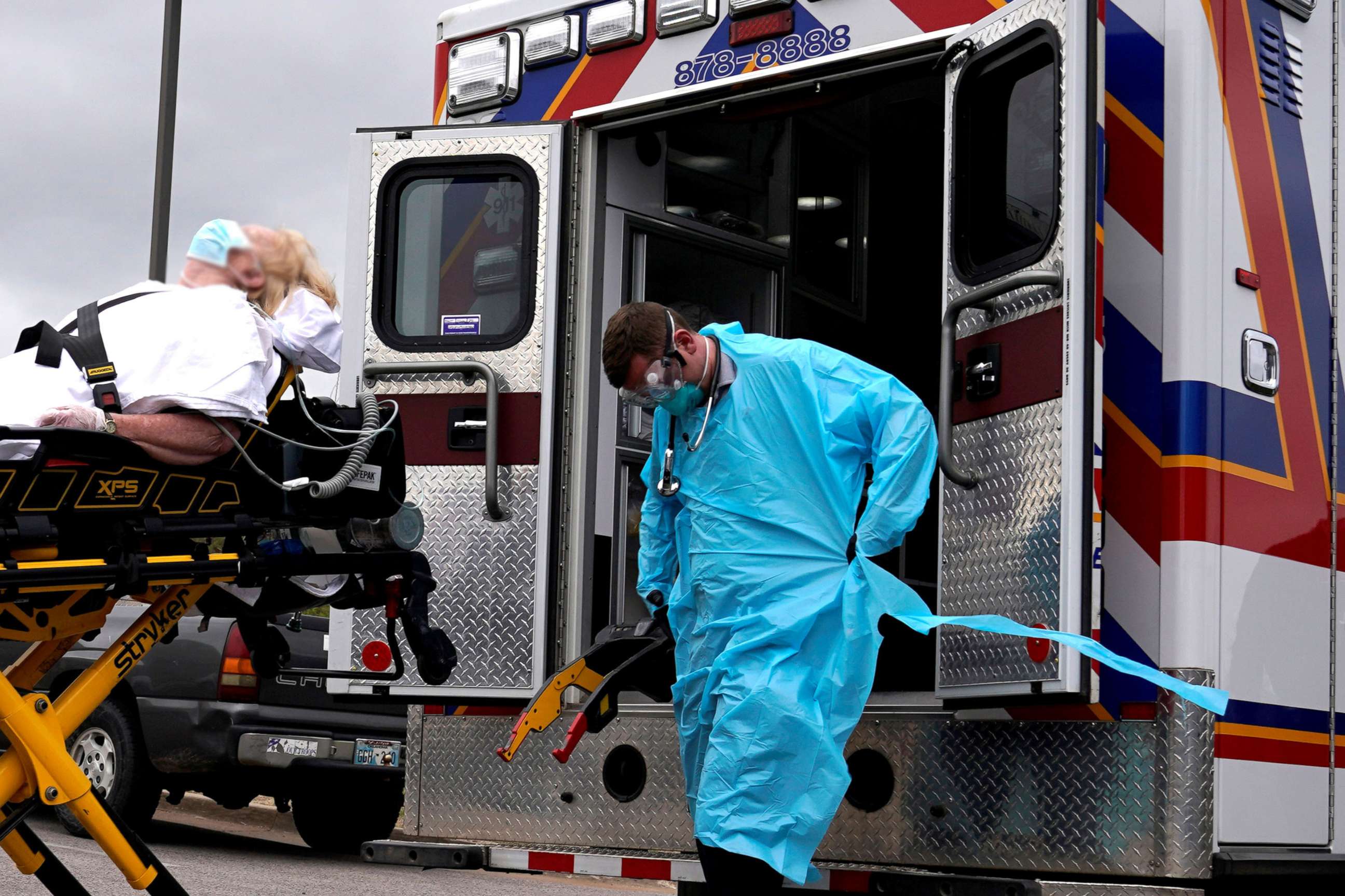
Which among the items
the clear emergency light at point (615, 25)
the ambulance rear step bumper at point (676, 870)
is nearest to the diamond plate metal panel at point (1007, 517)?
the ambulance rear step bumper at point (676, 870)

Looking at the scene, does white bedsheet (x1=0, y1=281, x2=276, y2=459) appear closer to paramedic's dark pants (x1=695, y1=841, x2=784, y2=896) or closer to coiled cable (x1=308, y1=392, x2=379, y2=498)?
coiled cable (x1=308, y1=392, x2=379, y2=498)

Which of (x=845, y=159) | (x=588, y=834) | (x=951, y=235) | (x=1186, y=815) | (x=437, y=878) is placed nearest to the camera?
(x=1186, y=815)

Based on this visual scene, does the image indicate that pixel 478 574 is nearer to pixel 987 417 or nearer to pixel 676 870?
pixel 676 870

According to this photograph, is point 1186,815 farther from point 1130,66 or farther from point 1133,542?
point 1130,66

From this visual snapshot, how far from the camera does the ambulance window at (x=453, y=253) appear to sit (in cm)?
522

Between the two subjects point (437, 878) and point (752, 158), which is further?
point (437, 878)

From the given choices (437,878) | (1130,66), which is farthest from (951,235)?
(437,878)

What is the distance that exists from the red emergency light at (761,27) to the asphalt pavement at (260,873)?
2904 millimetres

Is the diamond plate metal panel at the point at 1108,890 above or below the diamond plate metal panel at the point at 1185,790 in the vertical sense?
below

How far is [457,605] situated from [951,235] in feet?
6.41

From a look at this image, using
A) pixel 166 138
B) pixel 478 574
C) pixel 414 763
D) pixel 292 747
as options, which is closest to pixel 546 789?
pixel 414 763

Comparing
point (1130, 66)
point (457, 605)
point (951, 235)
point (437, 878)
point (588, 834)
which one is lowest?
point (437, 878)

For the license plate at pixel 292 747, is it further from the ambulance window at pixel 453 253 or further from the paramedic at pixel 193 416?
the paramedic at pixel 193 416

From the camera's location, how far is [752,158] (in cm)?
616
